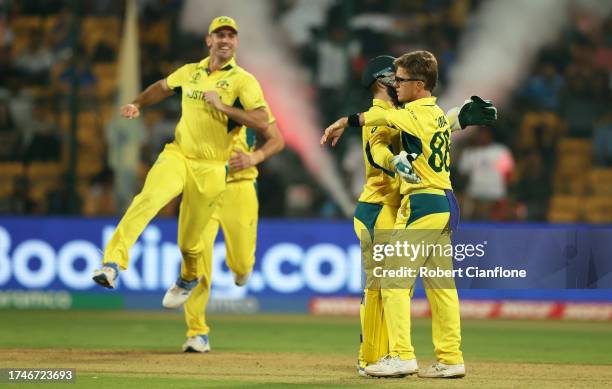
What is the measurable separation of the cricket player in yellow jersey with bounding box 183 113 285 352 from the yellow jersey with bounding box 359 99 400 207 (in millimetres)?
1884

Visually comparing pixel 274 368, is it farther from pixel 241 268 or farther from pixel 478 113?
pixel 478 113

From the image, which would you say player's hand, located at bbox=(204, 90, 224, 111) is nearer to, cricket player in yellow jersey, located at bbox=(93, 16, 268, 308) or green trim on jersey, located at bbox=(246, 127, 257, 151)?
cricket player in yellow jersey, located at bbox=(93, 16, 268, 308)

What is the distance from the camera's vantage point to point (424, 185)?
→ 8500 mm

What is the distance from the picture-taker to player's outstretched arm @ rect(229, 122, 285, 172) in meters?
10.5

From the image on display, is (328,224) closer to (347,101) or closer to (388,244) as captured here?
(347,101)

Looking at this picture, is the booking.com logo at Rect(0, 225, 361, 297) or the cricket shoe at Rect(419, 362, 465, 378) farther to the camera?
the booking.com logo at Rect(0, 225, 361, 297)

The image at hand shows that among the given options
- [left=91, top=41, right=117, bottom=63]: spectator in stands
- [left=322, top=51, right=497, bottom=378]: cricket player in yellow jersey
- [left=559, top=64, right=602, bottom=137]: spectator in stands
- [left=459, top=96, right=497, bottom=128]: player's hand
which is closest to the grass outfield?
[left=322, top=51, right=497, bottom=378]: cricket player in yellow jersey

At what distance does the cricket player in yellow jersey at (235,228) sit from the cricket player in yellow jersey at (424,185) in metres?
2.37

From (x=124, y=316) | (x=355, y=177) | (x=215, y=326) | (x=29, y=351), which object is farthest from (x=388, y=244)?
(x=355, y=177)

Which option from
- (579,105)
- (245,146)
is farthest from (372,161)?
(579,105)

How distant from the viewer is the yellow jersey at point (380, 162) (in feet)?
28.6

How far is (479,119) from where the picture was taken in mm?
8922

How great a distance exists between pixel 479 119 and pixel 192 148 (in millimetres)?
2567

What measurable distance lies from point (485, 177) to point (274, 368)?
8.09m
